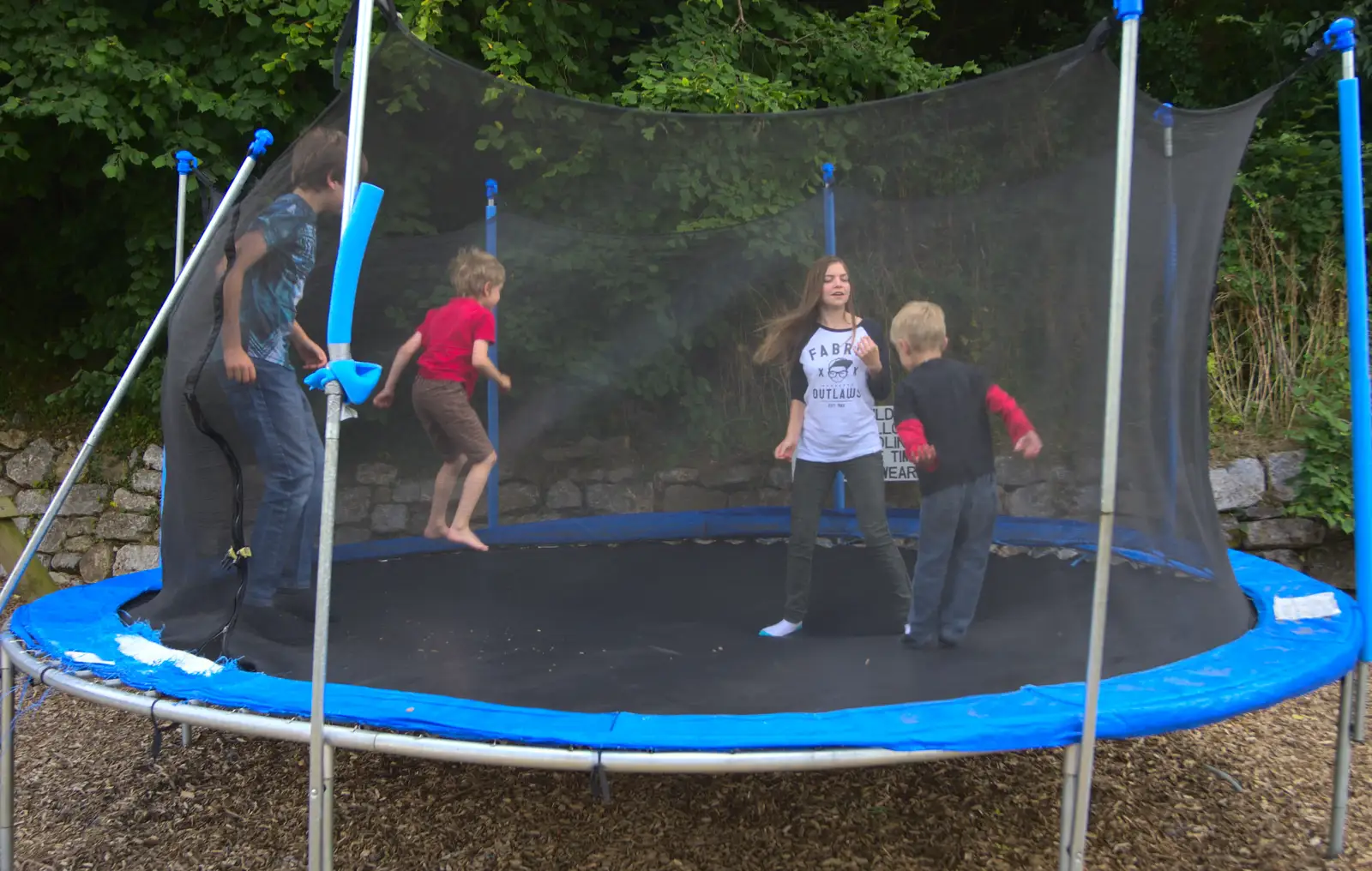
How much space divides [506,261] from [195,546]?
0.86m

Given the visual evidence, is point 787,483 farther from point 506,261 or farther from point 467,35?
point 467,35

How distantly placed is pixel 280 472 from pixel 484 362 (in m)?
0.45

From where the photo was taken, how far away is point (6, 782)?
1.77 meters

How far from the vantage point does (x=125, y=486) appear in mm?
4273

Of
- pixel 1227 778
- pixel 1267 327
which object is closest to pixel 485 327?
pixel 1227 778

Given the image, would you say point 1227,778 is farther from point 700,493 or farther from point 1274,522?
point 1274,522

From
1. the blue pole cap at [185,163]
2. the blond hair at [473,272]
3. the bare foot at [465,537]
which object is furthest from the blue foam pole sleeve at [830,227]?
the blue pole cap at [185,163]

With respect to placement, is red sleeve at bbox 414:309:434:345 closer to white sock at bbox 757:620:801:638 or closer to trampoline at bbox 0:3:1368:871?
trampoline at bbox 0:3:1368:871

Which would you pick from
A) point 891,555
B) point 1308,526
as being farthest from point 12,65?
Answer: point 1308,526

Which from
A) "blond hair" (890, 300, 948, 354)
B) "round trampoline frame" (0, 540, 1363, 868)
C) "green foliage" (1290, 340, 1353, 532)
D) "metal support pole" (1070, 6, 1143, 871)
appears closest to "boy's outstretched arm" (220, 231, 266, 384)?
"round trampoline frame" (0, 540, 1363, 868)

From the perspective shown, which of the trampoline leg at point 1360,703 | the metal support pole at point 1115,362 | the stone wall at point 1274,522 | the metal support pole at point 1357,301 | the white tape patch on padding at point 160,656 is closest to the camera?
the metal support pole at point 1115,362

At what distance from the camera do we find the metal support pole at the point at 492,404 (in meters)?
1.87

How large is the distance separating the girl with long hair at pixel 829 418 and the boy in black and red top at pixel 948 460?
7 centimetres

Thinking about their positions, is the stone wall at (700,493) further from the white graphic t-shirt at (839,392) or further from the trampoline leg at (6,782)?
the trampoline leg at (6,782)
